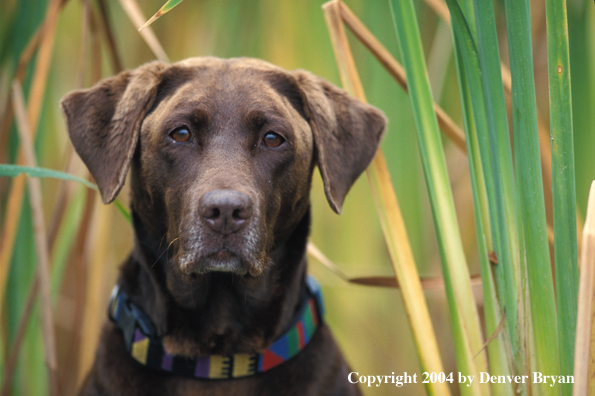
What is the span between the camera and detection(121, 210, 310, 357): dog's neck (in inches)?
80.0

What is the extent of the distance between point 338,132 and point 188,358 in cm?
99

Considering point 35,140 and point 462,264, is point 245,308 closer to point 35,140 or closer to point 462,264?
point 462,264

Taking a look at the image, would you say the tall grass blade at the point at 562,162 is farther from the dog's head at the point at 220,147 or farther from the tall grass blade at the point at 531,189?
the dog's head at the point at 220,147

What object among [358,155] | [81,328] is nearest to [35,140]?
[81,328]

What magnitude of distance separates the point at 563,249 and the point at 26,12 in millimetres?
2439

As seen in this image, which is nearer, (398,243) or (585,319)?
(585,319)

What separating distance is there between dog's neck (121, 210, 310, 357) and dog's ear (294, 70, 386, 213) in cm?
28

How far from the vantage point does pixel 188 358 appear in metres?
2.00

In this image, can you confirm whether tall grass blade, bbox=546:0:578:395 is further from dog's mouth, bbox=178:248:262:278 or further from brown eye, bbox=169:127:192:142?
brown eye, bbox=169:127:192:142

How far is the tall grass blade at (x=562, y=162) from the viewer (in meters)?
1.38

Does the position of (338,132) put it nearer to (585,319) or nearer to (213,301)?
(213,301)

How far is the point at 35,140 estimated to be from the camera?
9.25 feet

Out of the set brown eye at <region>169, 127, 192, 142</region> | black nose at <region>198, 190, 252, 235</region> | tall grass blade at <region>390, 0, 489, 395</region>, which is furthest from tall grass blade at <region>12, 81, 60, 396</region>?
tall grass blade at <region>390, 0, 489, 395</region>

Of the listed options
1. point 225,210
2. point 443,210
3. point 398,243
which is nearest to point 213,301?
point 225,210
